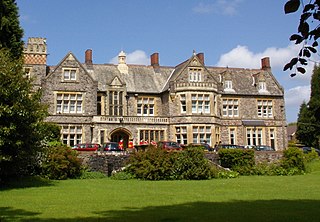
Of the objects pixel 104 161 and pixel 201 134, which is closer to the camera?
pixel 104 161

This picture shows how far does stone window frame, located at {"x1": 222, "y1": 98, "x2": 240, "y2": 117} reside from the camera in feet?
148

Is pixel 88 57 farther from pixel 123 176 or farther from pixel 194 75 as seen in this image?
pixel 123 176

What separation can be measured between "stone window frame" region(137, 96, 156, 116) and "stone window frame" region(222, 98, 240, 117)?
7.96m

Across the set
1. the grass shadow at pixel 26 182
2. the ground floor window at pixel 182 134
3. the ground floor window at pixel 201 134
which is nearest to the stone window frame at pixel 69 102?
the ground floor window at pixel 182 134

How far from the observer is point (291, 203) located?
13.0 metres

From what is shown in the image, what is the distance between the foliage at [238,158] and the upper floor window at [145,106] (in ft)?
44.9

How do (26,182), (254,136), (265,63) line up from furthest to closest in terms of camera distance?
(265,63) < (254,136) < (26,182)

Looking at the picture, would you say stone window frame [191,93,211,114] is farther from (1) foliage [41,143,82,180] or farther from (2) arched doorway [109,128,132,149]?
(1) foliage [41,143,82,180]

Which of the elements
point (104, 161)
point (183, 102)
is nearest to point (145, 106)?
point (183, 102)

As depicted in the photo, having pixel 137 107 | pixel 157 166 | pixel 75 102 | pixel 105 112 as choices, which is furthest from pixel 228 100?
pixel 157 166

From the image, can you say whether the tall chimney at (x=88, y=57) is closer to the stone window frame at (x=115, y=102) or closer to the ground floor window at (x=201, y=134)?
the stone window frame at (x=115, y=102)

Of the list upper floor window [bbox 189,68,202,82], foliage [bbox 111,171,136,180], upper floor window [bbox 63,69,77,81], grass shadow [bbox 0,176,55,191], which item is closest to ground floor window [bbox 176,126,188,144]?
upper floor window [bbox 189,68,202,82]

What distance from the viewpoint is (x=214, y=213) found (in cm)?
1084

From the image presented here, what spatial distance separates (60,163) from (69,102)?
1538 centimetres
